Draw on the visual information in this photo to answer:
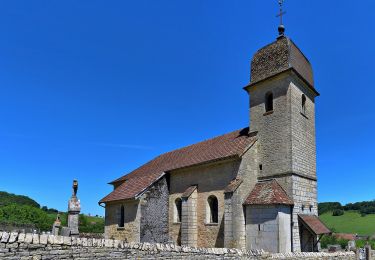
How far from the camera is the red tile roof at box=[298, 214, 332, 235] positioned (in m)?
16.7

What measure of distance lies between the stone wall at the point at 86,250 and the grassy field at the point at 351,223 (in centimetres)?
4745

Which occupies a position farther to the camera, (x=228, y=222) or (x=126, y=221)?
(x=126, y=221)

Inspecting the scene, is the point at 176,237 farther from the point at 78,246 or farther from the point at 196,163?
the point at 78,246

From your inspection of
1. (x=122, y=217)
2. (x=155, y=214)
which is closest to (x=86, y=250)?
(x=155, y=214)

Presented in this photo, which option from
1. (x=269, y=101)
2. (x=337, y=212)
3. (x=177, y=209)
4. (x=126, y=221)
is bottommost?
(x=337, y=212)

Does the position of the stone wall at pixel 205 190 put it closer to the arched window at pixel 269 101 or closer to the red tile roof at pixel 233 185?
the red tile roof at pixel 233 185

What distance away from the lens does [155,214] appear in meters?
21.5

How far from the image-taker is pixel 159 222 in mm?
21625

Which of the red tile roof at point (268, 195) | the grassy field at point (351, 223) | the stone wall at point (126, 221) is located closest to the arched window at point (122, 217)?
the stone wall at point (126, 221)

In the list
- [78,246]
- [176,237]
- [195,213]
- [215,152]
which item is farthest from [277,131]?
[78,246]

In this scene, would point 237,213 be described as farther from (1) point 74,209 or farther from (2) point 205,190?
(1) point 74,209

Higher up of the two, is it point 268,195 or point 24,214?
point 268,195

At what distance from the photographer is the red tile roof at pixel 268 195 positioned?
53.5 ft

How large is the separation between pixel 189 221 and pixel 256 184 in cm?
447
